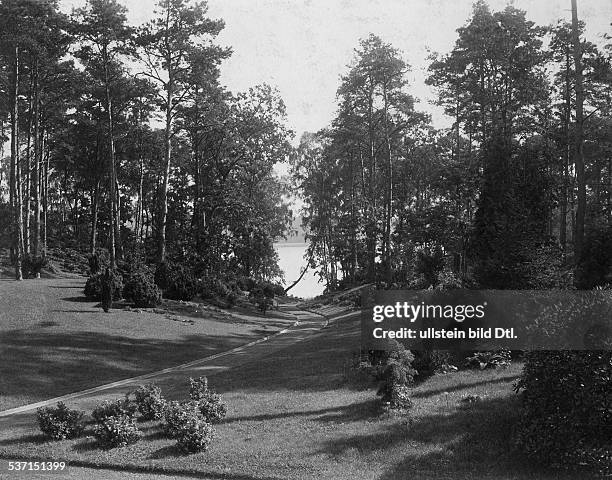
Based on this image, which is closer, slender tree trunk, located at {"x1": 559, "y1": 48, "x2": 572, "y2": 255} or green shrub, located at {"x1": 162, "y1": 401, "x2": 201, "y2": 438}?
green shrub, located at {"x1": 162, "y1": 401, "x2": 201, "y2": 438}

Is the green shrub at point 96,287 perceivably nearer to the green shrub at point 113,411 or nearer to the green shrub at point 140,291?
the green shrub at point 140,291

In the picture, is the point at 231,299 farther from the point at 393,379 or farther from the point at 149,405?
the point at 393,379

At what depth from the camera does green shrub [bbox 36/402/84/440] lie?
12234 millimetres

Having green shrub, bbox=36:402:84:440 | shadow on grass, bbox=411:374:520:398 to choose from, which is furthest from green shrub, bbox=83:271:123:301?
shadow on grass, bbox=411:374:520:398

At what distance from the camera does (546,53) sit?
34250mm

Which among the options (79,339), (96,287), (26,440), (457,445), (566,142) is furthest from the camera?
(566,142)

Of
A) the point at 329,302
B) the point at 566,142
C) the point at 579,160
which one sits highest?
the point at 566,142

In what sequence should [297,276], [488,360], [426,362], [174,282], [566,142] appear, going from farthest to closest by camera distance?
[297,276]
[174,282]
[566,142]
[488,360]
[426,362]


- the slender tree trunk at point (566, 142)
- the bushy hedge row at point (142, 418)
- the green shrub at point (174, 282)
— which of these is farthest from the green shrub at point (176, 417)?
the green shrub at point (174, 282)

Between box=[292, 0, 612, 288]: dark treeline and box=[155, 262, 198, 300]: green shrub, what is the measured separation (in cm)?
1283

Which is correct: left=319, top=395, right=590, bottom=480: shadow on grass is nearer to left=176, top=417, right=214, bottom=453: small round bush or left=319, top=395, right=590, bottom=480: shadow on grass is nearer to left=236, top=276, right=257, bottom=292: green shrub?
left=176, top=417, right=214, bottom=453: small round bush

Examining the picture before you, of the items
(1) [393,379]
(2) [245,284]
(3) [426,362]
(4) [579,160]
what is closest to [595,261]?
(4) [579,160]

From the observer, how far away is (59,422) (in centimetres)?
1234

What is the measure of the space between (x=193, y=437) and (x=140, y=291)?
2220cm
